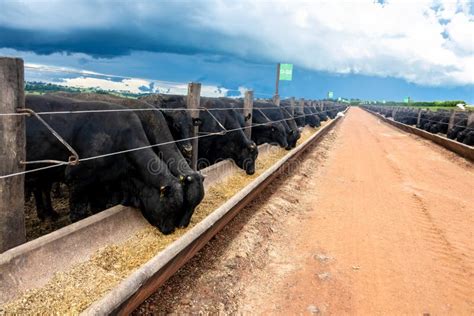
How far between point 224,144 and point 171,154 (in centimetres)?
363

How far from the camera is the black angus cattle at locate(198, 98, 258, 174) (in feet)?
30.0

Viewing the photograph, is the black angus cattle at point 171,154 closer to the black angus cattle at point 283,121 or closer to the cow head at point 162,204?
the cow head at point 162,204

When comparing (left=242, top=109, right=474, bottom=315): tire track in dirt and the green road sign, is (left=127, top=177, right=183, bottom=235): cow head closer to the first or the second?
(left=242, top=109, right=474, bottom=315): tire track in dirt

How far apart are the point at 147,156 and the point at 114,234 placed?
1265mm

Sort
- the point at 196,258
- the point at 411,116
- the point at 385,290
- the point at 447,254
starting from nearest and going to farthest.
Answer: the point at 385,290
the point at 196,258
the point at 447,254
the point at 411,116

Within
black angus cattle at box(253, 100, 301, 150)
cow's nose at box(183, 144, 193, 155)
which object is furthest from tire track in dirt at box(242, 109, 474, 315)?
black angus cattle at box(253, 100, 301, 150)

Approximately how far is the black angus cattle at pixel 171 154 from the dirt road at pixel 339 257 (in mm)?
644

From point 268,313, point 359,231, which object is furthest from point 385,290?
point 359,231

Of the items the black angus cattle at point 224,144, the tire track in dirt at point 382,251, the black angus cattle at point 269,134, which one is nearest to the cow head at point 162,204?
the tire track in dirt at point 382,251

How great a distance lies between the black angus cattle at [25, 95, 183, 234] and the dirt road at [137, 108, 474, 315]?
3.11 feet

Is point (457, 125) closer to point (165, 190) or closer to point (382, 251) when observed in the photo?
point (382, 251)

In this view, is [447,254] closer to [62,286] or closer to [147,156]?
[147,156]

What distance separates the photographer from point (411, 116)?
116 feet

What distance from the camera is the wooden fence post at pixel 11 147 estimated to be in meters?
3.40
